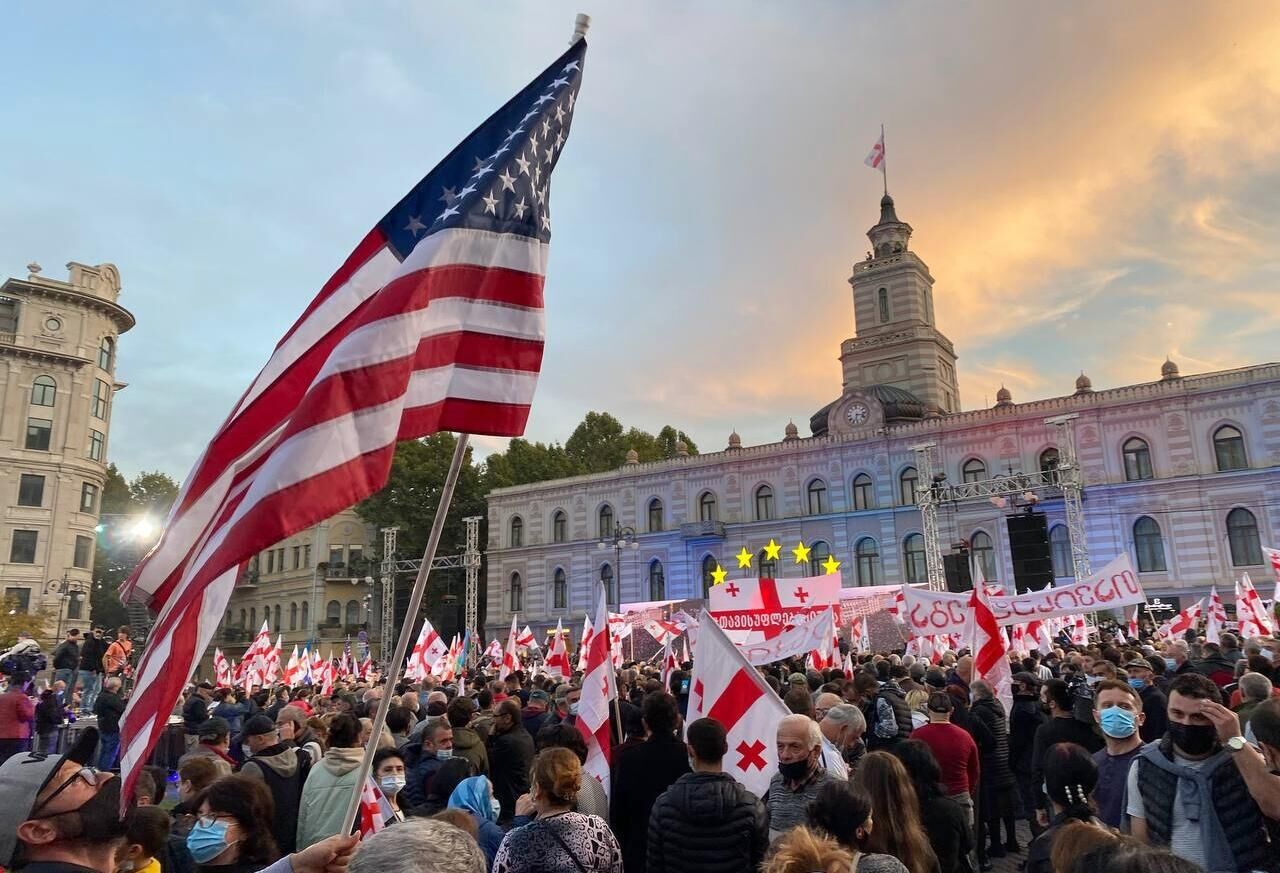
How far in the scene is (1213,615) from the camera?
18.2 metres

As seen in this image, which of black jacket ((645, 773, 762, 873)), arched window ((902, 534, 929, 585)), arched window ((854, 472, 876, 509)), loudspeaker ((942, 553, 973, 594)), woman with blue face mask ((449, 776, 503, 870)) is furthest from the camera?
arched window ((854, 472, 876, 509))

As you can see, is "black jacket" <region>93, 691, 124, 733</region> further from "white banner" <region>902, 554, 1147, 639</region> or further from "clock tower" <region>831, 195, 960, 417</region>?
"clock tower" <region>831, 195, 960, 417</region>

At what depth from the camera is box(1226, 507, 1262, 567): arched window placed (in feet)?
114

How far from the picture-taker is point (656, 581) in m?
48.7

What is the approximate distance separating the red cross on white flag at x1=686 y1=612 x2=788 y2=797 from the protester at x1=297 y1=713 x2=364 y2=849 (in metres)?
2.50

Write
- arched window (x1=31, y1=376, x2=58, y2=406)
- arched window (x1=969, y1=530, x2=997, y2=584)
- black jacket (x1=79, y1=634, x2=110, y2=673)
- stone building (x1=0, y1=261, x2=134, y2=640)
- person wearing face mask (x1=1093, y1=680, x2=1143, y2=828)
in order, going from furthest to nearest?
arched window (x1=31, y1=376, x2=58, y2=406) < stone building (x1=0, y1=261, x2=134, y2=640) < arched window (x1=969, y1=530, x2=997, y2=584) < black jacket (x1=79, y1=634, x2=110, y2=673) < person wearing face mask (x1=1093, y1=680, x2=1143, y2=828)

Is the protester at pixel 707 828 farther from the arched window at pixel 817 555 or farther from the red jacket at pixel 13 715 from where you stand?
the arched window at pixel 817 555

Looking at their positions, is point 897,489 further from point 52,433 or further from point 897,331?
point 52,433

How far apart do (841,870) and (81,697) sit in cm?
2550

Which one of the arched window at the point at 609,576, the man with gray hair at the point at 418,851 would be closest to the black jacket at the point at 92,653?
the man with gray hair at the point at 418,851

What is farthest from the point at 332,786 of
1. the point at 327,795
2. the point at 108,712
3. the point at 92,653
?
the point at 92,653

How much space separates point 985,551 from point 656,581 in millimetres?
17752

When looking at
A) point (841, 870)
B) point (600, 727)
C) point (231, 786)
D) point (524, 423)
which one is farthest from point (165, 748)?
point (841, 870)

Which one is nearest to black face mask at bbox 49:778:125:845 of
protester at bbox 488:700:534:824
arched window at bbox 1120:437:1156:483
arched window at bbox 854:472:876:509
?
protester at bbox 488:700:534:824
